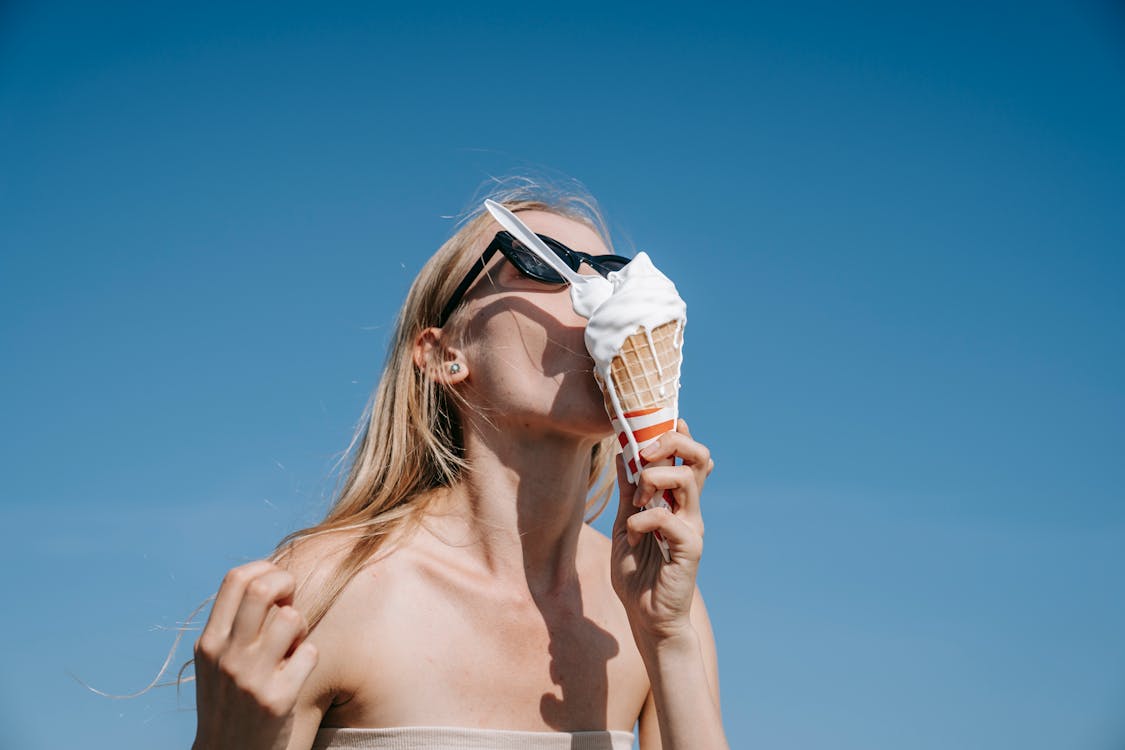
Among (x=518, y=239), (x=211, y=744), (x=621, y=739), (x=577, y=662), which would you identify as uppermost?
(x=518, y=239)

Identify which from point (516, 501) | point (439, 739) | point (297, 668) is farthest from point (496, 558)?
point (297, 668)

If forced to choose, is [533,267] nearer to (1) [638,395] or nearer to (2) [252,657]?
(1) [638,395]

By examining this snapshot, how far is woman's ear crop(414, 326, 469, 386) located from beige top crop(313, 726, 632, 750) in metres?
1.53

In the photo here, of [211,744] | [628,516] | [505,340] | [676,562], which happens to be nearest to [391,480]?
[505,340]

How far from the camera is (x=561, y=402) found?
383 cm

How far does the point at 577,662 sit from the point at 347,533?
3.68ft

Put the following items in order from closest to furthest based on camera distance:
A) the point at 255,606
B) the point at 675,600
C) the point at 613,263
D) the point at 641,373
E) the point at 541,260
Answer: the point at 255,606
the point at 675,600
the point at 641,373
the point at 541,260
the point at 613,263

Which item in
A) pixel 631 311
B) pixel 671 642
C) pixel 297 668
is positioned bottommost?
pixel 671 642

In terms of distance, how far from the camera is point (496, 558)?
402cm

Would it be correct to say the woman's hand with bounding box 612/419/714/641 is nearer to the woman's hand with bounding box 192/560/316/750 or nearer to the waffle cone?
the waffle cone

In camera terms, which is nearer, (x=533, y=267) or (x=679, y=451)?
(x=679, y=451)

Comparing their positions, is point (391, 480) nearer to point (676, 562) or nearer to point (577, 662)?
point (577, 662)

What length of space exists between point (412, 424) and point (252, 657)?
2.19m

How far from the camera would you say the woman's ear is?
13.9ft
